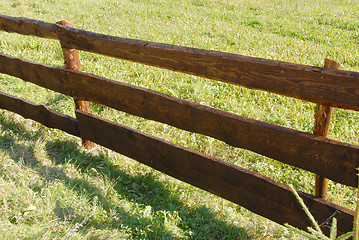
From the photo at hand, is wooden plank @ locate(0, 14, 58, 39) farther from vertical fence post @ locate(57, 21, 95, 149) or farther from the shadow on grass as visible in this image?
the shadow on grass

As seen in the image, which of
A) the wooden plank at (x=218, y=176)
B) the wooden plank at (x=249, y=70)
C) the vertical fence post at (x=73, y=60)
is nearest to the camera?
the wooden plank at (x=249, y=70)

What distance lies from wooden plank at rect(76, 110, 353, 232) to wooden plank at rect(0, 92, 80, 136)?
1.00 feet

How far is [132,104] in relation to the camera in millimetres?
3750

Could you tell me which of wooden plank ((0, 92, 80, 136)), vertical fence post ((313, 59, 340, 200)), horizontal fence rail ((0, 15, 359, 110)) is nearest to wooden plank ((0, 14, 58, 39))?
horizontal fence rail ((0, 15, 359, 110))

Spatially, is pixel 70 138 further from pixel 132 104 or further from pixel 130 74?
pixel 130 74

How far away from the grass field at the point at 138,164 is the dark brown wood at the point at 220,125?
946 millimetres

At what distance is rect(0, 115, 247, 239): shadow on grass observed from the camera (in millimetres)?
3275

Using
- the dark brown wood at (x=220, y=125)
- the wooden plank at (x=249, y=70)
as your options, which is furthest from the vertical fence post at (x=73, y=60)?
the wooden plank at (x=249, y=70)

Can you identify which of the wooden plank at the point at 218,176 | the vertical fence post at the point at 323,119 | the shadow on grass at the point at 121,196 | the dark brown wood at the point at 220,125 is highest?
the vertical fence post at the point at 323,119

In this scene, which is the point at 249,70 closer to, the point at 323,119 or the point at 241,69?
the point at 241,69

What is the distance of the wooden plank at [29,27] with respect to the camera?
4.13 meters

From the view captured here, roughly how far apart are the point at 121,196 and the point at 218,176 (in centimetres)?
124

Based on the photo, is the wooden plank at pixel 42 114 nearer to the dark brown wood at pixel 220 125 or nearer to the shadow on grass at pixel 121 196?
the shadow on grass at pixel 121 196

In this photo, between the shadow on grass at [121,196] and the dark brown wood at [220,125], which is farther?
the shadow on grass at [121,196]
